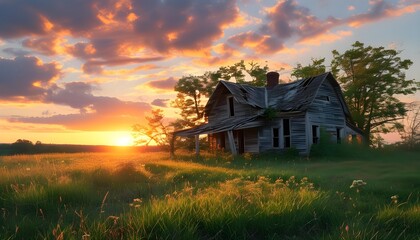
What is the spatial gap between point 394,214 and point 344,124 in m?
29.0

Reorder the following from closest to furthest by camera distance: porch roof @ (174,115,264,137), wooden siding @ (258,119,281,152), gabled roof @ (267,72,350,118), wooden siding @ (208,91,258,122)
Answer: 1. porch roof @ (174,115,264,137)
2. gabled roof @ (267,72,350,118)
3. wooden siding @ (258,119,281,152)
4. wooden siding @ (208,91,258,122)

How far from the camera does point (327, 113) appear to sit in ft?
108

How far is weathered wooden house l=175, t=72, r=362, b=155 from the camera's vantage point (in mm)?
30531

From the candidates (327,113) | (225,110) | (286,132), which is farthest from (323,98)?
(225,110)

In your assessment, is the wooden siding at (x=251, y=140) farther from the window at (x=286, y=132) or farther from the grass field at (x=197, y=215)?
the grass field at (x=197, y=215)

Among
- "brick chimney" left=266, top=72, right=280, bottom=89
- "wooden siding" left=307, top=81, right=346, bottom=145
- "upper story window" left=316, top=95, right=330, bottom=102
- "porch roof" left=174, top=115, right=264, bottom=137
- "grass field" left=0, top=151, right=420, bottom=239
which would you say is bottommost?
"grass field" left=0, top=151, right=420, bottom=239

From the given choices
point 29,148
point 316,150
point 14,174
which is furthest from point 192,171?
point 29,148

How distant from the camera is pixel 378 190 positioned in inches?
440

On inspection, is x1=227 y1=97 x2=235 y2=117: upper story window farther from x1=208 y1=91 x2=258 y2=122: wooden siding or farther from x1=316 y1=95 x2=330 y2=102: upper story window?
x1=316 y1=95 x2=330 y2=102: upper story window

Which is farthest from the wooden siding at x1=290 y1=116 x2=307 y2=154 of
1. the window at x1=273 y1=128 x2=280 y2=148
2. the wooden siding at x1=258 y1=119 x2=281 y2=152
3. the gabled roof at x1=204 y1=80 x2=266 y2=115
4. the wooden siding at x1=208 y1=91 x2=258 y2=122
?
the wooden siding at x1=208 y1=91 x2=258 y2=122

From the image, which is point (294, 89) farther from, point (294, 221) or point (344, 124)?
point (294, 221)

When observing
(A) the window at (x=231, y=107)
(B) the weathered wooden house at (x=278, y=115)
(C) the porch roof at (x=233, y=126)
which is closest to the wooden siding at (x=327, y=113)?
(B) the weathered wooden house at (x=278, y=115)

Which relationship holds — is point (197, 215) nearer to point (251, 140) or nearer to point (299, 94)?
point (251, 140)

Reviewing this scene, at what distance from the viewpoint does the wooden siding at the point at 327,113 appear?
3131 centimetres
